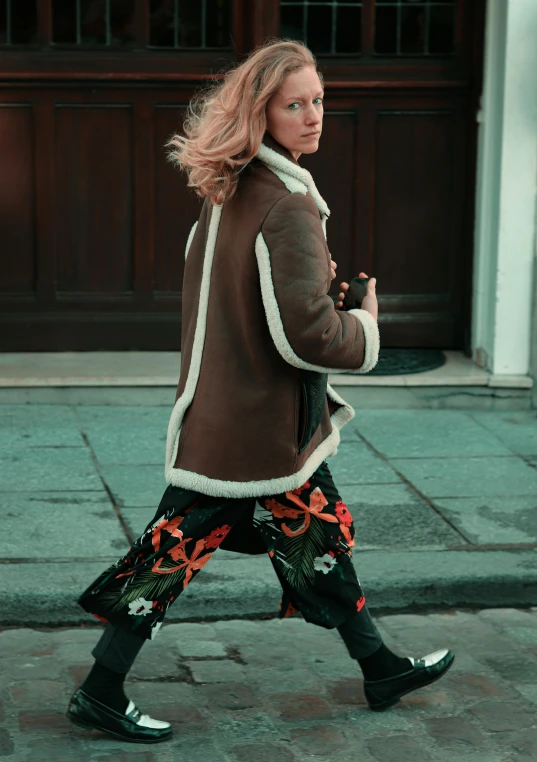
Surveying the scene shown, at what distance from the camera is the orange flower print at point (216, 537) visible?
12.1ft

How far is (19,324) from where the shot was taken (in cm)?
776

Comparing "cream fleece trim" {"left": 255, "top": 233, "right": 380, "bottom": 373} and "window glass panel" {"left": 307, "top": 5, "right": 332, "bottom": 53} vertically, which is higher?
"window glass panel" {"left": 307, "top": 5, "right": 332, "bottom": 53}

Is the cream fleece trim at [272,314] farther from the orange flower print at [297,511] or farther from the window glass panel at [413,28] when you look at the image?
the window glass panel at [413,28]

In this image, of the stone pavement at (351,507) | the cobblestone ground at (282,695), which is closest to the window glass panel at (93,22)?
the stone pavement at (351,507)

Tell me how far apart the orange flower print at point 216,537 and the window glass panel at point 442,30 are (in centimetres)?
474

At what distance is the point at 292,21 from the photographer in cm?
761

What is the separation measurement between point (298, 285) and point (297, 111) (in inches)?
18.2

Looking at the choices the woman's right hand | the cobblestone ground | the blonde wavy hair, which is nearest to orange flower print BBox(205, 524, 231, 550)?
the cobblestone ground

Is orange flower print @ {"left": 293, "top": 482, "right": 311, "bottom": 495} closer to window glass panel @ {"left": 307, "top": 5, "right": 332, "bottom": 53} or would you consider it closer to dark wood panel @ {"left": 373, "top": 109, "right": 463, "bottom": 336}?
dark wood panel @ {"left": 373, "top": 109, "right": 463, "bottom": 336}

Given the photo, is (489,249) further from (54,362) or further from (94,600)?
(94,600)

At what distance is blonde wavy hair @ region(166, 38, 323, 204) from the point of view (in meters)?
3.43

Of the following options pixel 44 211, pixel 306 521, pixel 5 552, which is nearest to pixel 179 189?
pixel 44 211

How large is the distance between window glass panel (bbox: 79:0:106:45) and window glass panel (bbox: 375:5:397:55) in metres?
1.55

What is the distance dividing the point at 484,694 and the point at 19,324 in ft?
14.6
